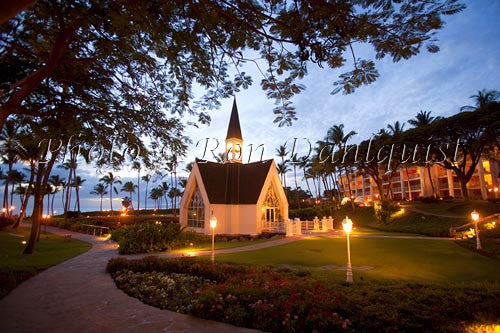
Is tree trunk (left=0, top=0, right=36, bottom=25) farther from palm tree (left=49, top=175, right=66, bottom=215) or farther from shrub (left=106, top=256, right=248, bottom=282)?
palm tree (left=49, top=175, right=66, bottom=215)

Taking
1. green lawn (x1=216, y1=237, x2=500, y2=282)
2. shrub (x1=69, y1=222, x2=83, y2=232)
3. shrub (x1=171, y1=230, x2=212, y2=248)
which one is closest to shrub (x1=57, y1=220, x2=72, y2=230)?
shrub (x1=69, y1=222, x2=83, y2=232)

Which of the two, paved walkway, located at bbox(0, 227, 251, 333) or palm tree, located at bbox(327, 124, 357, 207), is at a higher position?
palm tree, located at bbox(327, 124, 357, 207)

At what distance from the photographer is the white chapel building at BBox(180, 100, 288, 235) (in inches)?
1066

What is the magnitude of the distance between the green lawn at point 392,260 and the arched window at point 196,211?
11548 mm

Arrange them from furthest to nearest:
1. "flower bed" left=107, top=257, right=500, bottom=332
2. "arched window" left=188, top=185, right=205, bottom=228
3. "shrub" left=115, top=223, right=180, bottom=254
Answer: "arched window" left=188, top=185, right=205, bottom=228 → "shrub" left=115, top=223, right=180, bottom=254 → "flower bed" left=107, top=257, right=500, bottom=332

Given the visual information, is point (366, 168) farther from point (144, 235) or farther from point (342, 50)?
point (342, 50)

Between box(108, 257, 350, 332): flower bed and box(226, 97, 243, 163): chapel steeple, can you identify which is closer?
box(108, 257, 350, 332): flower bed

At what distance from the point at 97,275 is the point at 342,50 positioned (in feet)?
39.1

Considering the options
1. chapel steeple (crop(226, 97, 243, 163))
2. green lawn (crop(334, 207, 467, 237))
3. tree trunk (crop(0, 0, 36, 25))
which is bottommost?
green lawn (crop(334, 207, 467, 237))

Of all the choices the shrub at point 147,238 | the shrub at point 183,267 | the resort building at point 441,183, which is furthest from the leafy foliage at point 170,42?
the resort building at point 441,183

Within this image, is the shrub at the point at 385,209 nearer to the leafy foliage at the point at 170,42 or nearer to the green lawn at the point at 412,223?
the green lawn at the point at 412,223

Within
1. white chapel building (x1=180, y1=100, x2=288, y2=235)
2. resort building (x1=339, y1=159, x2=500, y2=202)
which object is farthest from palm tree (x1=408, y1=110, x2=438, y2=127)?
white chapel building (x1=180, y1=100, x2=288, y2=235)

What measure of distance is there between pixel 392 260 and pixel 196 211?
2013 cm

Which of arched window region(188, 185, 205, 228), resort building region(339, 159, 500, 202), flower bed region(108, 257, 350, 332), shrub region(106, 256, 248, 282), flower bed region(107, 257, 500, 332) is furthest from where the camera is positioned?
resort building region(339, 159, 500, 202)
